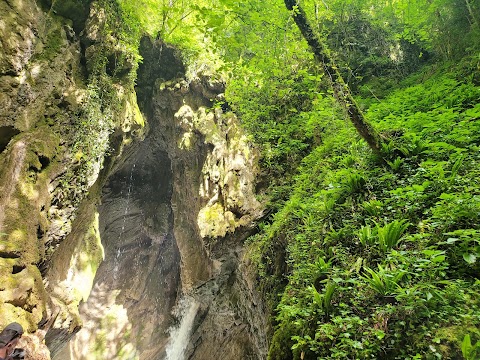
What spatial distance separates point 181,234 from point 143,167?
14.1 ft

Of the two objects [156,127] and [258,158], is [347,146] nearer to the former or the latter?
[258,158]

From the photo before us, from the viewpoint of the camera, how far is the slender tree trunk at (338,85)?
469 centimetres

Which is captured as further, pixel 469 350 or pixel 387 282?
pixel 387 282

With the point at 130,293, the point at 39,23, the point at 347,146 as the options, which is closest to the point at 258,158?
the point at 347,146

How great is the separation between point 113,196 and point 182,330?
7.13 m

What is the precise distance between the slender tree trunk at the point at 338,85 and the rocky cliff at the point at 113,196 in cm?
492

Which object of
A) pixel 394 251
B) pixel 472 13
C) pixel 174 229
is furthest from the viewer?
pixel 174 229

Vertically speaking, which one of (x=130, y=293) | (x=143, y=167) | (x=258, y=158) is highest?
(x=143, y=167)

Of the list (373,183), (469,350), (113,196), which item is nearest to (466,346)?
(469,350)

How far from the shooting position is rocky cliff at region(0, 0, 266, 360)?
674 centimetres

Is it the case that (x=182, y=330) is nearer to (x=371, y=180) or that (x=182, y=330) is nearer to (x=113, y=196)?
(x=113, y=196)

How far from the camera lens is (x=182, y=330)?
12953 millimetres

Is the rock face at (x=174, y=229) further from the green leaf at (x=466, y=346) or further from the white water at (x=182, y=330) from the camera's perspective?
the green leaf at (x=466, y=346)

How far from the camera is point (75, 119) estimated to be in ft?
28.3
